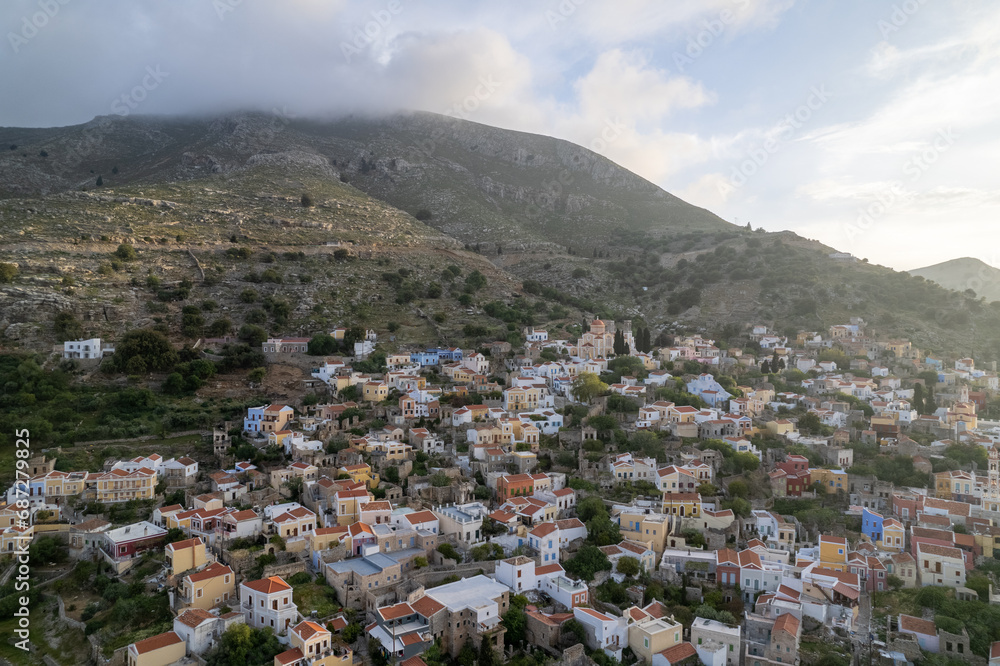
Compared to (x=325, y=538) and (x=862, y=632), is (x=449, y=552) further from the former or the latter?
(x=862, y=632)

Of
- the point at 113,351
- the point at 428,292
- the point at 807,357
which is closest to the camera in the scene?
the point at 113,351

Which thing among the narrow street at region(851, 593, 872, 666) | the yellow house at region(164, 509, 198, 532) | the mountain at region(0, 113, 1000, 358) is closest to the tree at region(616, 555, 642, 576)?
the narrow street at region(851, 593, 872, 666)

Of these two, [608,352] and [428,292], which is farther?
[428,292]

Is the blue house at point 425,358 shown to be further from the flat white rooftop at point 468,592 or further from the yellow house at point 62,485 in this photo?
the flat white rooftop at point 468,592

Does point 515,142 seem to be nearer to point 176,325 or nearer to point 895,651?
point 176,325

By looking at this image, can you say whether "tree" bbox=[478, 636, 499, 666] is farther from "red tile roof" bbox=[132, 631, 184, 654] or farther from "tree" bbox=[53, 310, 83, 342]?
"tree" bbox=[53, 310, 83, 342]

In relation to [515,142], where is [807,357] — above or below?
below

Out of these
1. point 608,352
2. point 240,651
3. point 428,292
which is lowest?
point 240,651

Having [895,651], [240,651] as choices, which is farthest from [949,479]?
[240,651]
